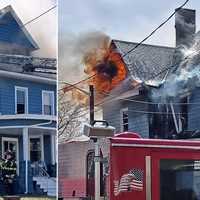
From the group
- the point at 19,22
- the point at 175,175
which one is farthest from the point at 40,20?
the point at 175,175

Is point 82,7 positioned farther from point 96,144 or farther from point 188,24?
point 96,144

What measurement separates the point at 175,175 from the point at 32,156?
1652mm

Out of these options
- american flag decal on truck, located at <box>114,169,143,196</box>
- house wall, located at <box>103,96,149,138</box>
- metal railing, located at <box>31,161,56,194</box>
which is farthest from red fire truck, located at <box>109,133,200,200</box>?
metal railing, located at <box>31,161,56,194</box>

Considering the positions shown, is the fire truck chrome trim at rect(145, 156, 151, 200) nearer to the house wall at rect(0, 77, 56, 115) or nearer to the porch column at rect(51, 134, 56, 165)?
the porch column at rect(51, 134, 56, 165)

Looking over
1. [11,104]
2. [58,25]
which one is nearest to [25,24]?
[58,25]

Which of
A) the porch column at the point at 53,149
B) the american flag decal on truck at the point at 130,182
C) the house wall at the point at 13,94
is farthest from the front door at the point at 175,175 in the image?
the house wall at the point at 13,94

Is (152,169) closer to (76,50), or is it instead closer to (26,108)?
(26,108)

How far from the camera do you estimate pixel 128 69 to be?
605cm

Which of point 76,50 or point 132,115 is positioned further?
point 132,115

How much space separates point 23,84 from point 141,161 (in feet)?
5.88

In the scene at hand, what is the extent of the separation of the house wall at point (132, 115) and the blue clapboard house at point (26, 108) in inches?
24.4

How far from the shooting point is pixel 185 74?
6.18 m

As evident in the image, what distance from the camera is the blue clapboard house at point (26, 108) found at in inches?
208

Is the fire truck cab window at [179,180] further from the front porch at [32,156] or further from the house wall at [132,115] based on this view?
the front porch at [32,156]
